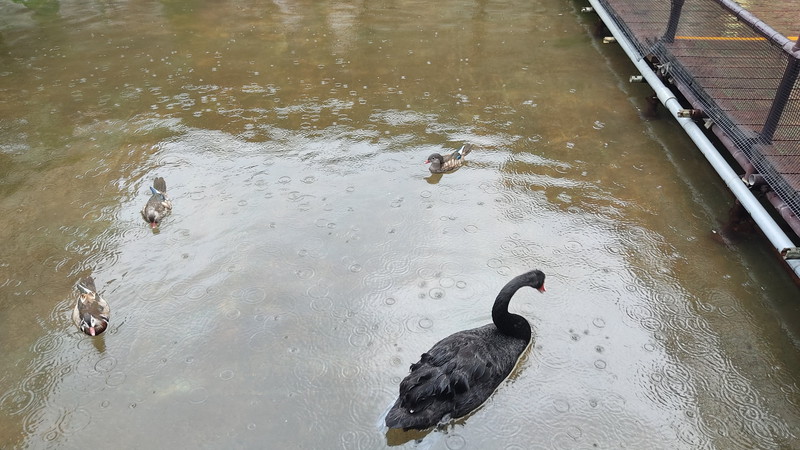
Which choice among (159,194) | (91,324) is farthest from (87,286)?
(159,194)

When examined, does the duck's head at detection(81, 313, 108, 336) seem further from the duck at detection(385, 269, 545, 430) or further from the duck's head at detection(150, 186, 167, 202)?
the duck at detection(385, 269, 545, 430)

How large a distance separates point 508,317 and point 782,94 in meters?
3.81

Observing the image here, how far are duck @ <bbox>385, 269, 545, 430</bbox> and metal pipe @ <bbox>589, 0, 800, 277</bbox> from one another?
2.31m

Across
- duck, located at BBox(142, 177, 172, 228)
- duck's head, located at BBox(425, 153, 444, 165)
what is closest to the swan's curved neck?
duck's head, located at BBox(425, 153, 444, 165)

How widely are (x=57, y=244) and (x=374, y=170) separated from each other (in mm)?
3973

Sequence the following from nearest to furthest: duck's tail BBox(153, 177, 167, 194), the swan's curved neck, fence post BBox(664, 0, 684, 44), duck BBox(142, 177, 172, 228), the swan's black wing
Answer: the swan's black wing
the swan's curved neck
duck BBox(142, 177, 172, 228)
duck's tail BBox(153, 177, 167, 194)
fence post BBox(664, 0, 684, 44)

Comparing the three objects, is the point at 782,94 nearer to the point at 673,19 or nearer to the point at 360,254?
the point at 673,19


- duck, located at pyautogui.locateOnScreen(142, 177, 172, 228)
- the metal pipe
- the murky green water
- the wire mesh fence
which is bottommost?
the murky green water

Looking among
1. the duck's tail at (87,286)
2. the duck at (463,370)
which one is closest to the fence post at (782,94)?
the duck at (463,370)

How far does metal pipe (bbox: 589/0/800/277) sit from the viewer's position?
5.64m

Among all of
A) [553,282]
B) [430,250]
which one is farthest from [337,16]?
[553,282]

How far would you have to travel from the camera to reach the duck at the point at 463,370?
4742 mm

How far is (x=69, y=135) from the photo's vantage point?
8.89m

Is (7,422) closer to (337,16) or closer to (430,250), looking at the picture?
(430,250)
